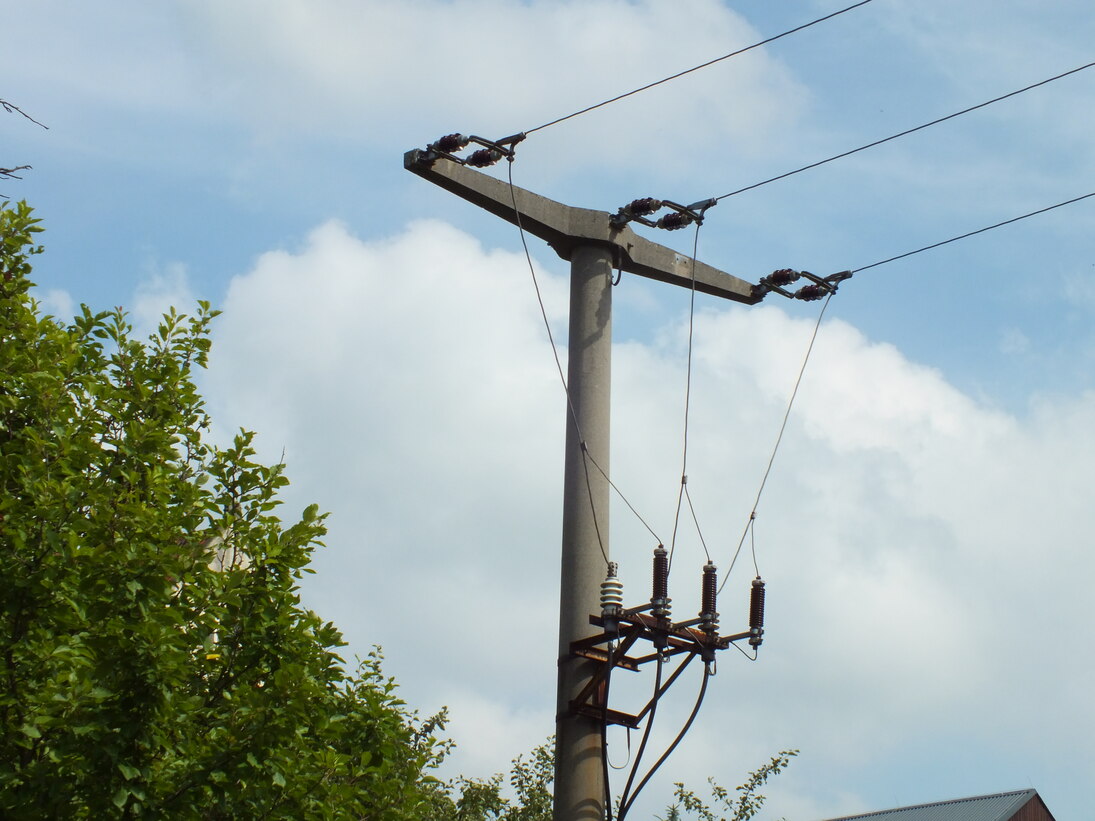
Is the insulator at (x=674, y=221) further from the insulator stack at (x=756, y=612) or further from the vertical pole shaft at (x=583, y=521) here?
the insulator stack at (x=756, y=612)

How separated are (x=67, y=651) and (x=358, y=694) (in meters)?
4.38

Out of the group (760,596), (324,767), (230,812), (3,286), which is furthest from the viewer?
(760,596)

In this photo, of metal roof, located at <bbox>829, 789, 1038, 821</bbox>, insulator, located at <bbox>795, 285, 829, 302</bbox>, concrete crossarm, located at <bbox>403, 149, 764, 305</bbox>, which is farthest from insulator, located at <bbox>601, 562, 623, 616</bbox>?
metal roof, located at <bbox>829, 789, 1038, 821</bbox>

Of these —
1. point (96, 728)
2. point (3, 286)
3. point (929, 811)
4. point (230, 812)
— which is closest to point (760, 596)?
point (230, 812)

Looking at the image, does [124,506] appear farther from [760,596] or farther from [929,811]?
[929,811]

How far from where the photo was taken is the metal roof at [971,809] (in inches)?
1303

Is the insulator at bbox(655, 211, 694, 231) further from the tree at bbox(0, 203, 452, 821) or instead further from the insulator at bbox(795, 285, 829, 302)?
the tree at bbox(0, 203, 452, 821)

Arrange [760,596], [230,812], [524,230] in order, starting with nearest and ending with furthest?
[230,812], [760,596], [524,230]

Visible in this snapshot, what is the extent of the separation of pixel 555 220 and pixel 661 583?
3919 millimetres

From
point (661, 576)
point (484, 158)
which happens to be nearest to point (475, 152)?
point (484, 158)

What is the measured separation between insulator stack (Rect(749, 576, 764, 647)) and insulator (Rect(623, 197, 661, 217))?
12.2ft

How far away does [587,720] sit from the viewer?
478 inches

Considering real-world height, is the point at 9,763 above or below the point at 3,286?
below

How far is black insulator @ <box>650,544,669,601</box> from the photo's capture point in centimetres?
1191
